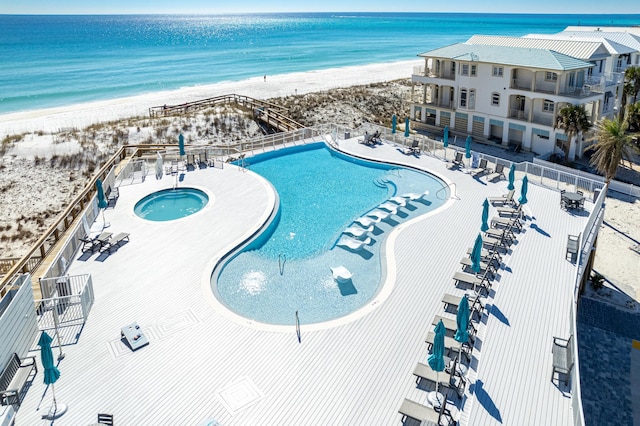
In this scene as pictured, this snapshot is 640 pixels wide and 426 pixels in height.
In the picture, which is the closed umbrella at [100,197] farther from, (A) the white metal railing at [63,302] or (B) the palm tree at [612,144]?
(B) the palm tree at [612,144]

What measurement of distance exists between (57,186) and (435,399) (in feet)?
93.5

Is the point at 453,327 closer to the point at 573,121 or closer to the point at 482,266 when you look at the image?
the point at 482,266

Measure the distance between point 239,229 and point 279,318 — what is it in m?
6.05

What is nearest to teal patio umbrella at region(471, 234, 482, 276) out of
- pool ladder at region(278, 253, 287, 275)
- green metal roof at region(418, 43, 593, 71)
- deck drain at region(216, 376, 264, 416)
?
pool ladder at region(278, 253, 287, 275)

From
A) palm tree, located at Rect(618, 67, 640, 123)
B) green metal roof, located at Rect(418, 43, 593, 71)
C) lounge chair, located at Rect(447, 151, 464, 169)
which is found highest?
green metal roof, located at Rect(418, 43, 593, 71)

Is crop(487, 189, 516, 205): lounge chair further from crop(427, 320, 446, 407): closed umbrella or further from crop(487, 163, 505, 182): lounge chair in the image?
crop(427, 320, 446, 407): closed umbrella

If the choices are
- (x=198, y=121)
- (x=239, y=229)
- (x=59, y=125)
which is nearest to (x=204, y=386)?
(x=239, y=229)

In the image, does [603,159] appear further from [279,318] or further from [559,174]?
[279,318]

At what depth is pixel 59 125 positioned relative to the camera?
156 feet

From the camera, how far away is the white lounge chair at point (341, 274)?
16.3m

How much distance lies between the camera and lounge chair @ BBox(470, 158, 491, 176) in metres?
25.5

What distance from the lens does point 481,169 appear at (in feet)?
84.6

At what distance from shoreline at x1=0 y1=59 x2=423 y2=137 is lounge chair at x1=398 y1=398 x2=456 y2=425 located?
44193 millimetres

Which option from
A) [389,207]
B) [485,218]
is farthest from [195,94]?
[485,218]
